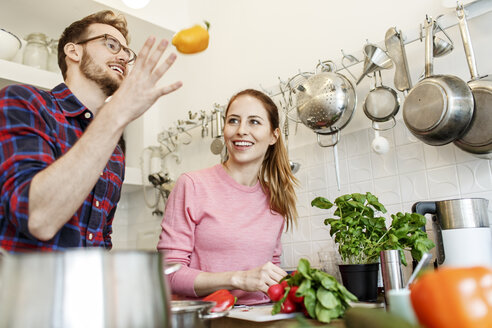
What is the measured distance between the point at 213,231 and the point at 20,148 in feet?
2.32

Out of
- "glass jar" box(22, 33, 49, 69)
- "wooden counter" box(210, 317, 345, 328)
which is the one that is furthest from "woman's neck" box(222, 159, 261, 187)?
"glass jar" box(22, 33, 49, 69)

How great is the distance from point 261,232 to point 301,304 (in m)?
0.53

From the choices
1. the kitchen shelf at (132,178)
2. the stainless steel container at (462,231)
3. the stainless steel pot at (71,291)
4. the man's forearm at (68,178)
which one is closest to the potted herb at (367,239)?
the stainless steel container at (462,231)

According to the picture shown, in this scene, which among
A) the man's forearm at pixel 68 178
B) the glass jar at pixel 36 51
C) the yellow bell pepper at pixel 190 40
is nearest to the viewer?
the man's forearm at pixel 68 178

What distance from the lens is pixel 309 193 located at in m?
1.88

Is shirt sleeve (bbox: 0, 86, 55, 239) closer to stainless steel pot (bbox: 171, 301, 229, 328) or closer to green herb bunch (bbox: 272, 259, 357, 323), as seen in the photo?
stainless steel pot (bbox: 171, 301, 229, 328)

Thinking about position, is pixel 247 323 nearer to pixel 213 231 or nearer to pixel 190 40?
pixel 213 231

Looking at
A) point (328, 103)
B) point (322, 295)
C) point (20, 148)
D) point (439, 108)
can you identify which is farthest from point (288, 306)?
point (328, 103)

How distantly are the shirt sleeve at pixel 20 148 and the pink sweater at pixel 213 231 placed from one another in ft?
1.81

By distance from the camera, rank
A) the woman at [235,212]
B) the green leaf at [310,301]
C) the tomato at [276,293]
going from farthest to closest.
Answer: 1. the woman at [235,212]
2. the tomato at [276,293]
3. the green leaf at [310,301]

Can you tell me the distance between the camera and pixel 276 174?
1.66m

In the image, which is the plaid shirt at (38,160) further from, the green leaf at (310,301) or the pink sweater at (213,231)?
the green leaf at (310,301)

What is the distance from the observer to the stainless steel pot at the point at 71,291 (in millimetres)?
394

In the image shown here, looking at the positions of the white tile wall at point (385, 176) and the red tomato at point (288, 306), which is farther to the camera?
the white tile wall at point (385, 176)
